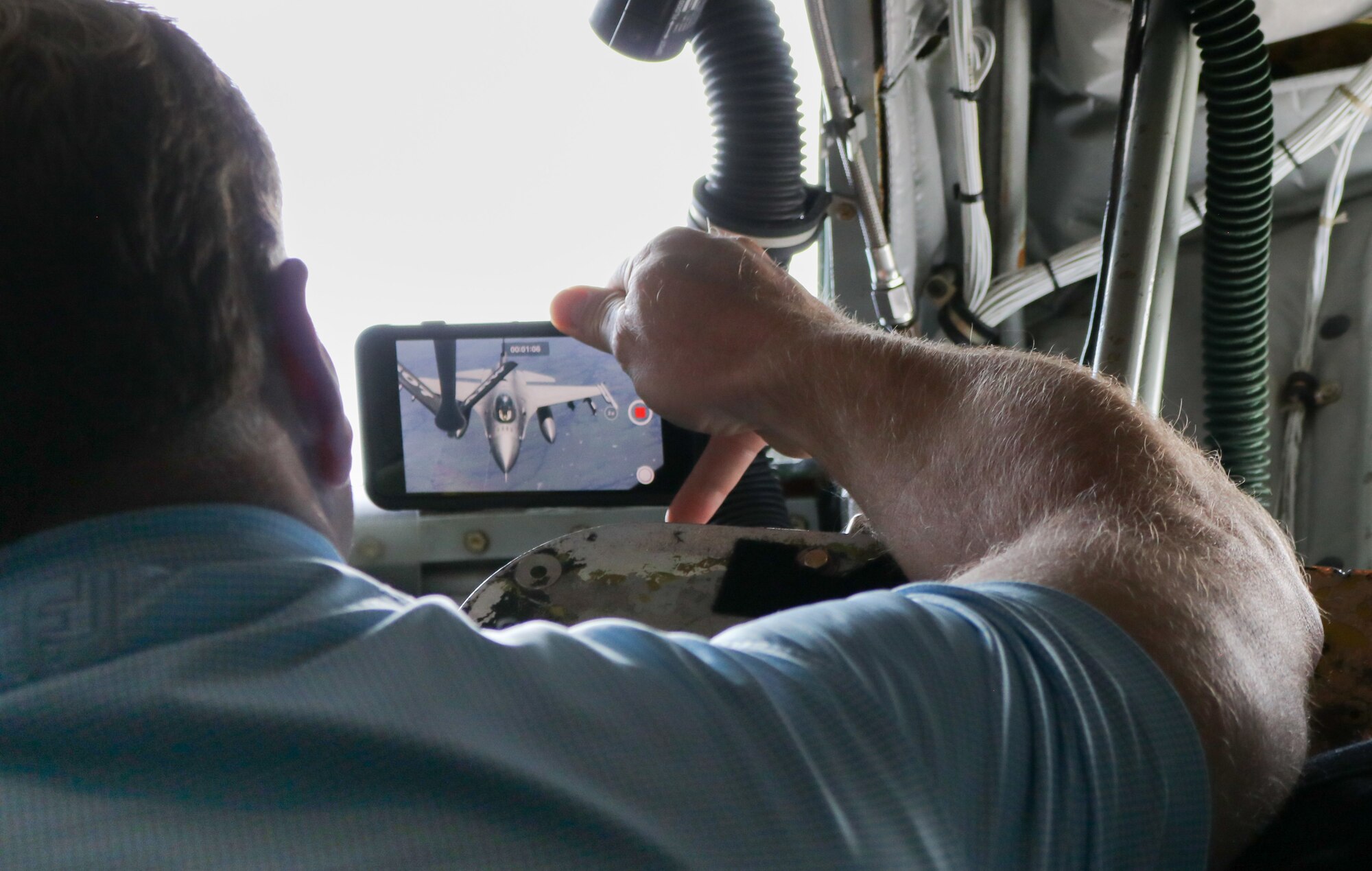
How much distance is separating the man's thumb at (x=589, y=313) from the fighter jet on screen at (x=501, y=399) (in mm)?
109

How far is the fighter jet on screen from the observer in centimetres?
78

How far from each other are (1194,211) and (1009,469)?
28.8 inches

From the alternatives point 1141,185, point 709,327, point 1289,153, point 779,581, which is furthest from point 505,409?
point 1289,153

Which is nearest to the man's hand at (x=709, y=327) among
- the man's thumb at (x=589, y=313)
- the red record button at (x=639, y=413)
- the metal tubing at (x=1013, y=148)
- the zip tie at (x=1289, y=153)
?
the man's thumb at (x=589, y=313)

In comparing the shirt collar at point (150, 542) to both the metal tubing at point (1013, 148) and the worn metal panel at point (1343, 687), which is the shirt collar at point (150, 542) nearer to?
the worn metal panel at point (1343, 687)

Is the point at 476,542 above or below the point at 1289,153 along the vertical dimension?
below

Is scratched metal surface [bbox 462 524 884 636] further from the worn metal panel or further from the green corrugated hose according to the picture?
the green corrugated hose

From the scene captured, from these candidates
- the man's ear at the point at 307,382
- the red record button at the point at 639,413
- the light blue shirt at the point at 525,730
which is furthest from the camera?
the red record button at the point at 639,413

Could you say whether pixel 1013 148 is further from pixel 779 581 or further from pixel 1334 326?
pixel 779 581

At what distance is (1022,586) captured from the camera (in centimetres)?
39

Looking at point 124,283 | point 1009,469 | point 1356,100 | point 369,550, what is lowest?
point 369,550

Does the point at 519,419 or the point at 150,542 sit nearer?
the point at 150,542

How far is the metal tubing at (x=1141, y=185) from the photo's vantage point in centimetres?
84

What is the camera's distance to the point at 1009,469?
1.61 feet
